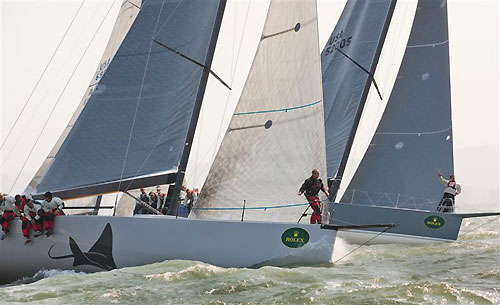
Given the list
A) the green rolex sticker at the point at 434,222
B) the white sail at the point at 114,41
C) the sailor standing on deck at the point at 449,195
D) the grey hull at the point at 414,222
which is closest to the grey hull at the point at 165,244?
the white sail at the point at 114,41

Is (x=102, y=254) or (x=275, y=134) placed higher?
(x=275, y=134)

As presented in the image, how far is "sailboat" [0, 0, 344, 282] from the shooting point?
11.4m

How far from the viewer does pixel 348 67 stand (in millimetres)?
20812

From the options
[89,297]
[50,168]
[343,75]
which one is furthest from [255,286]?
[343,75]

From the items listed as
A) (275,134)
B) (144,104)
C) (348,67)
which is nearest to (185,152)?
(144,104)

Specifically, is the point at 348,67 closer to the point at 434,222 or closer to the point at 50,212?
the point at 434,222

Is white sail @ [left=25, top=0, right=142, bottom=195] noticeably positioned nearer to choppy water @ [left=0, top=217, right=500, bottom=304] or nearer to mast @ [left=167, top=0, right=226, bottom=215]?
mast @ [left=167, top=0, right=226, bottom=215]

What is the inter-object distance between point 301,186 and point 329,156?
795 cm

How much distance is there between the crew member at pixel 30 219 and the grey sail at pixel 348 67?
8.63 m

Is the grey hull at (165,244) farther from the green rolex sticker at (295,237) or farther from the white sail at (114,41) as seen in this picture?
the white sail at (114,41)

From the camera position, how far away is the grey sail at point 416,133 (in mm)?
19141

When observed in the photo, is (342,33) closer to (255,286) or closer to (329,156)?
(329,156)

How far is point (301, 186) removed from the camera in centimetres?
1177

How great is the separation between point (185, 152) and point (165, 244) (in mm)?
2321
